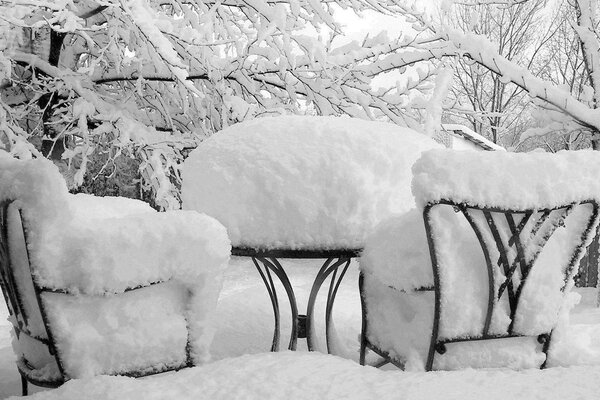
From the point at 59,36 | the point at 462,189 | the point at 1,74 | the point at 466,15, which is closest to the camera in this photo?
the point at 462,189

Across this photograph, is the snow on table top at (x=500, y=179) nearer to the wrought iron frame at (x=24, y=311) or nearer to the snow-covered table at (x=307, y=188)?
the snow-covered table at (x=307, y=188)

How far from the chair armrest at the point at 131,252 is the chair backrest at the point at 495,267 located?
710mm

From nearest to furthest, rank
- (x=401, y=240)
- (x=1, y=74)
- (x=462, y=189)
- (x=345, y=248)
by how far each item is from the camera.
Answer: (x=462, y=189), (x=401, y=240), (x=345, y=248), (x=1, y=74)

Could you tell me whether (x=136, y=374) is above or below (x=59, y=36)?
below

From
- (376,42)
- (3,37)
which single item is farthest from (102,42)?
(376,42)

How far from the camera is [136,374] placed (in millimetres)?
1827

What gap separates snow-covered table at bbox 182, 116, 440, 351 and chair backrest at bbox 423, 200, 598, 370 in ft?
1.48

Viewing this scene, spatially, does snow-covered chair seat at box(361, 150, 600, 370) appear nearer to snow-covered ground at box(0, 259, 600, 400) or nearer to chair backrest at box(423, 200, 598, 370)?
chair backrest at box(423, 200, 598, 370)

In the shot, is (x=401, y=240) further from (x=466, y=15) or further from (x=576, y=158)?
(x=466, y=15)

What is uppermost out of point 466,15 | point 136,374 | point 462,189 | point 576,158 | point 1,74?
point 466,15

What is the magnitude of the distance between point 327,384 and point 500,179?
2.45ft

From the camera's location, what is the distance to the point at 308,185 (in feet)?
6.98

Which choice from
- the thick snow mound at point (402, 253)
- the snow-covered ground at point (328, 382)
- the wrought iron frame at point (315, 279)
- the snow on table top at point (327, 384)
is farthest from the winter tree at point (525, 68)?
the snow on table top at point (327, 384)

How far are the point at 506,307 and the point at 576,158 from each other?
1.60 ft
